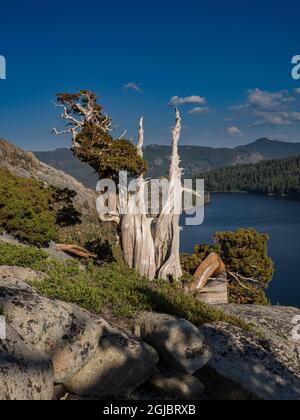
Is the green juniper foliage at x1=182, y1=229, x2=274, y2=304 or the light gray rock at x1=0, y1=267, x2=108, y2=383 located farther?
the green juniper foliage at x1=182, y1=229, x2=274, y2=304

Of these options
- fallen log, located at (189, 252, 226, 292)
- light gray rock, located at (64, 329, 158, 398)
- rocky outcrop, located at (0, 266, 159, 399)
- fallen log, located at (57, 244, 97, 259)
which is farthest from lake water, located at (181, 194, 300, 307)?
rocky outcrop, located at (0, 266, 159, 399)

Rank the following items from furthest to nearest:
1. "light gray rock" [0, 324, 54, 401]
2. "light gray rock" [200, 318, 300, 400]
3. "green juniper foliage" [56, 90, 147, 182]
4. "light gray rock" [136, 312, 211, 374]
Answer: "green juniper foliage" [56, 90, 147, 182] < "light gray rock" [200, 318, 300, 400] < "light gray rock" [136, 312, 211, 374] < "light gray rock" [0, 324, 54, 401]

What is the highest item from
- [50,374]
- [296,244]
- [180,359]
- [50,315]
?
[50,315]

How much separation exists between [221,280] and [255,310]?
7.81m

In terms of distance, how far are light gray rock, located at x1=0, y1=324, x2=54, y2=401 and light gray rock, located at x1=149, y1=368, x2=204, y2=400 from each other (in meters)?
2.84

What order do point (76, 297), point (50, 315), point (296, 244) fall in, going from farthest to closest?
point (296, 244), point (76, 297), point (50, 315)

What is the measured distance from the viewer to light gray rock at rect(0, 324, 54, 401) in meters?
6.52

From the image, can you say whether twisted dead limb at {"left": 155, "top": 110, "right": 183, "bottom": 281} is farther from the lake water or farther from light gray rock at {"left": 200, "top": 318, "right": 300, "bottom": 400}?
the lake water

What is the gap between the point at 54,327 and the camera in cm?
862

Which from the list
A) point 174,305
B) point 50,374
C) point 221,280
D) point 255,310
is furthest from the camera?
point 221,280
